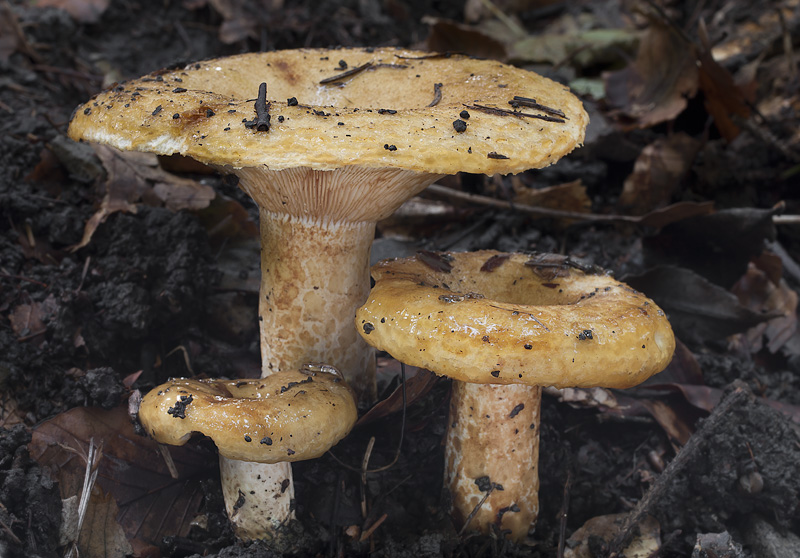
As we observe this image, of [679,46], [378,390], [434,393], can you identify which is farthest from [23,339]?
[679,46]

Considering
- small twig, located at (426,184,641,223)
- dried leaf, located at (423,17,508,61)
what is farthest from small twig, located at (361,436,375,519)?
dried leaf, located at (423,17,508,61)

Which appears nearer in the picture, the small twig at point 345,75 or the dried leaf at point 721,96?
the small twig at point 345,75

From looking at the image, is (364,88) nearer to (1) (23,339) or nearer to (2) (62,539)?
(1) (23,339)

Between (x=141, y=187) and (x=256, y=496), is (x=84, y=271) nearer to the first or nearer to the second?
(x=141, y=187)

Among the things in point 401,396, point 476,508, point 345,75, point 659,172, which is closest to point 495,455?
point 476,508

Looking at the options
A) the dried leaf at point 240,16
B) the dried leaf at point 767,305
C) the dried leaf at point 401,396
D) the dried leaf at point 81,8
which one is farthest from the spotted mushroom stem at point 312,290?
the dried leaf at point 81,8

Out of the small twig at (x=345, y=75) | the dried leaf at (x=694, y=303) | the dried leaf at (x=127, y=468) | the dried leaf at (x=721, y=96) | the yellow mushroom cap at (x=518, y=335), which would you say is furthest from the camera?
the dried leaf at (x=721, y=96)

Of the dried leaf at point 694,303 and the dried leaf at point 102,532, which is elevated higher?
the dried leaf at point 694,303

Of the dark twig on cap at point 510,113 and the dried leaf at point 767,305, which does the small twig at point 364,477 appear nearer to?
the dark twig on cap at point 510,113
